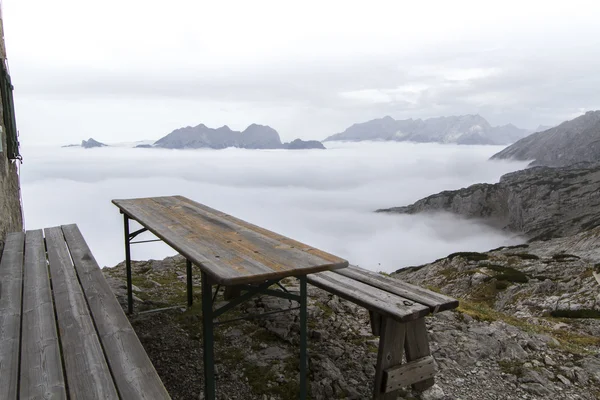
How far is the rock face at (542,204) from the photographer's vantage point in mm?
92094

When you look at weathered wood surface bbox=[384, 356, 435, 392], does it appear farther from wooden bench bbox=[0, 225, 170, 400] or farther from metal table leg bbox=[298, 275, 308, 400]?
wooden bench bbox=[0, 225, 170, 400]

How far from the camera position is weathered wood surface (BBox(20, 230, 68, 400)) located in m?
2.67

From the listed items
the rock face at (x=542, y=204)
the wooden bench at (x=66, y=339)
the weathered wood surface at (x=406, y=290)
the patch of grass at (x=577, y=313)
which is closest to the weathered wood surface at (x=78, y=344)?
the wooden bench at (x=66, y=339)

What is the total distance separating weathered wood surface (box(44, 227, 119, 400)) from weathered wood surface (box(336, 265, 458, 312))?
10.6ft

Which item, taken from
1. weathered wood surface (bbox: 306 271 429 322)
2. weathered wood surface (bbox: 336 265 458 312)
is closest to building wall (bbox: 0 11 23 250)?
weathered wood surface (bbox: 306 271 429 322)

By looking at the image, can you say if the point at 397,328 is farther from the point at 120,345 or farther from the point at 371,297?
the point at 120,345

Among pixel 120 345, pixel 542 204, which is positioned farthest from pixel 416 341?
pixel 542 204

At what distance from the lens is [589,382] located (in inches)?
213

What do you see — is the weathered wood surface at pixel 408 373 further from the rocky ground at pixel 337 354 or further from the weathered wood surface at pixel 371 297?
the weathered wood surface at pixel 371 297

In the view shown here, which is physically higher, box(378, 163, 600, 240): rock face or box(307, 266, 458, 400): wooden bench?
box(307, 266, 458, 400): wooden bench

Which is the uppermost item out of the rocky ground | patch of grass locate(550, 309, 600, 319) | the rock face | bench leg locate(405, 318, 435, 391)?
bench leg locate(405, 318, 435, 391)

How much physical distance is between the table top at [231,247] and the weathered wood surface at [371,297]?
1.05 m

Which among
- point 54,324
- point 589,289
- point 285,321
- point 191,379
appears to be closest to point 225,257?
point 54,324

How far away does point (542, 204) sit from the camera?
10925 centimetres
